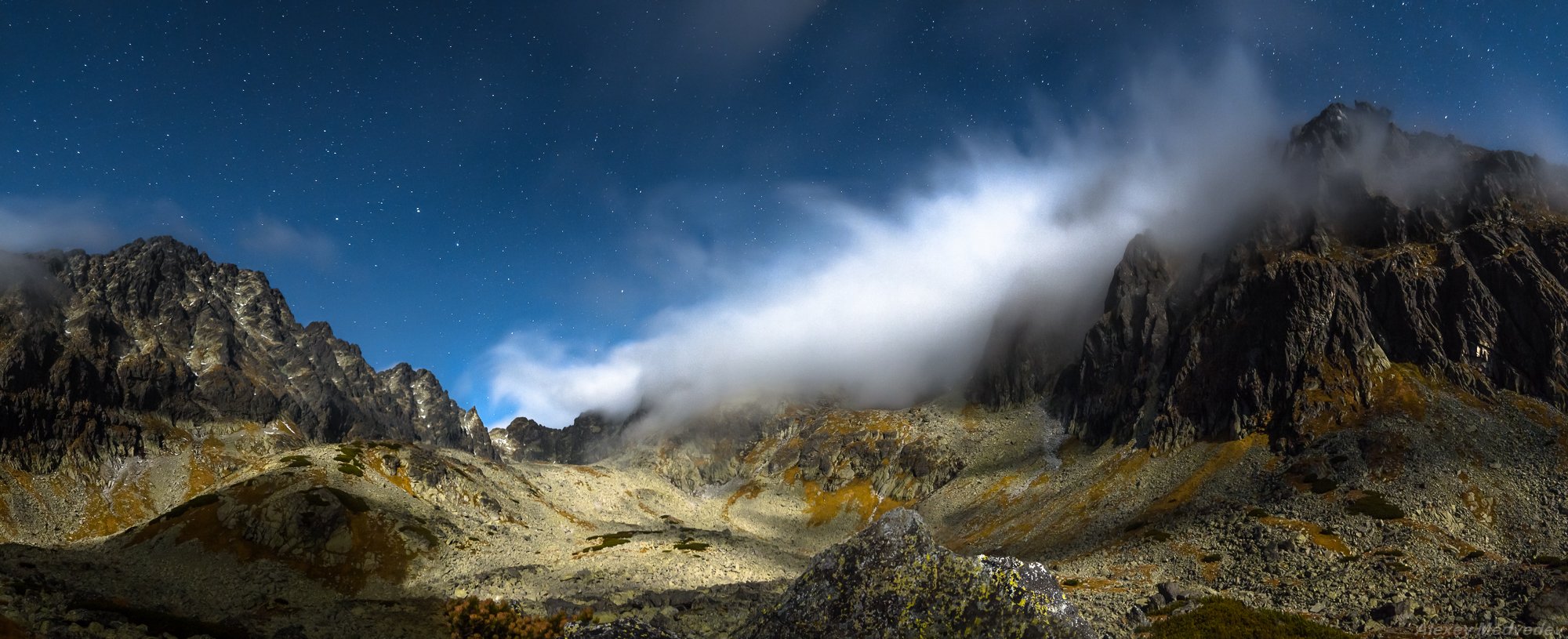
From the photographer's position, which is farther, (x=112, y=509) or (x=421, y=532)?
(x=112, y=509)

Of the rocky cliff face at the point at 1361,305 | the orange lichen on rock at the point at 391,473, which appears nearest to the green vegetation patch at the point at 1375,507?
the rocky cliff face at the point at 1361,305

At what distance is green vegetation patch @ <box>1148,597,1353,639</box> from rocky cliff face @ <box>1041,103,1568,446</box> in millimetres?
118470

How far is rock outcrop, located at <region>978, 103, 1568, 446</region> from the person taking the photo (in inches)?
4786

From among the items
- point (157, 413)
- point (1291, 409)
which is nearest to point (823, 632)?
point (1291, 409)

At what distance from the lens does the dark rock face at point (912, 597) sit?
32.6ft

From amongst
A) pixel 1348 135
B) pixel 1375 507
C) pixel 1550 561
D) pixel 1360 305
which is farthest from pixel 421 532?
pixel 1348 135

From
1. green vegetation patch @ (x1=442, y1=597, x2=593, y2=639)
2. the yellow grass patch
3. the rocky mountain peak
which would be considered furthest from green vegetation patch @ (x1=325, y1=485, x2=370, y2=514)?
the rocky mountain peak

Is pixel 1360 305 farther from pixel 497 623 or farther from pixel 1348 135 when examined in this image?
pixel 497 623

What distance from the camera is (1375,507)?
8419cm

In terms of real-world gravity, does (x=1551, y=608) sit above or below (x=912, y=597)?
below

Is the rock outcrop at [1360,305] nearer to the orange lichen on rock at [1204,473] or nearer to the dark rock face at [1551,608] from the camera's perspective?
the orange lichen on rock at [1204,473]

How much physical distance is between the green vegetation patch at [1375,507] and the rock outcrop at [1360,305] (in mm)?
33583

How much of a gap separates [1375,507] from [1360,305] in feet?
252

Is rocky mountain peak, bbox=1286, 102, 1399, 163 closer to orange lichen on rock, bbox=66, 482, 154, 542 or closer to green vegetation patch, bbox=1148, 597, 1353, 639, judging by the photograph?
green vegetation patch, bbox=1148, 597, 1353, 639
